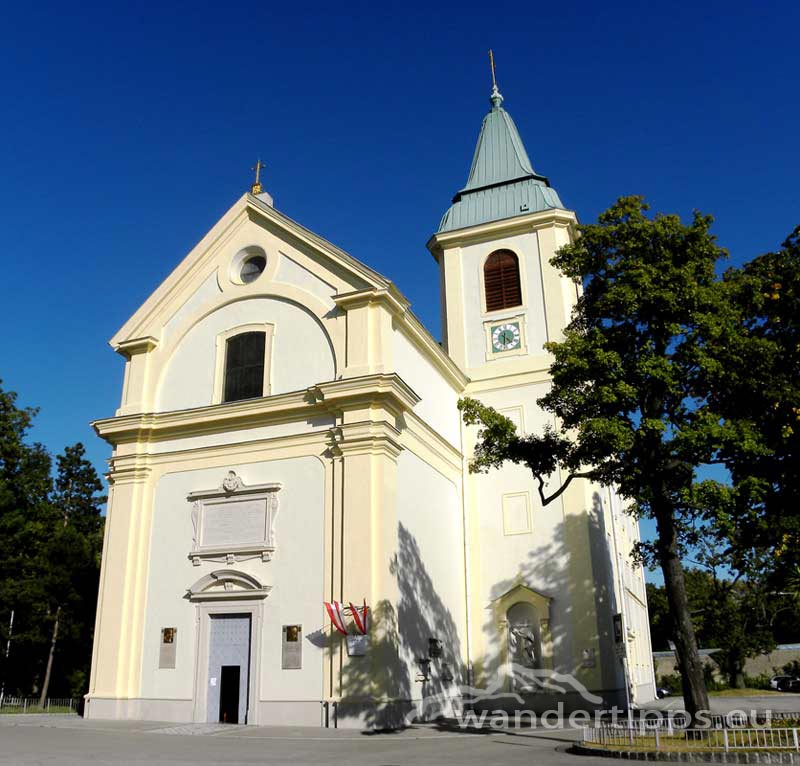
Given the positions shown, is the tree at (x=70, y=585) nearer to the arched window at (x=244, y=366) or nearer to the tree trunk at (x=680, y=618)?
the arched window at (x=244, y=366)

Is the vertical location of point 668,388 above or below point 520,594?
above

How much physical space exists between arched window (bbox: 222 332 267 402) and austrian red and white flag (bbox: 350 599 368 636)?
703 centimetres

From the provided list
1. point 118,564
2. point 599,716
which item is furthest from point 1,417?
point 599,716

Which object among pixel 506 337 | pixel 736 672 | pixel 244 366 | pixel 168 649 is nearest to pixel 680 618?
pixel 168 649

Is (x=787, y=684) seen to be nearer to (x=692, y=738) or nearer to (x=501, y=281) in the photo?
(x=501, y=281)

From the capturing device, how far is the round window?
24406mm

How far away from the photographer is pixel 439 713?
69.6ft

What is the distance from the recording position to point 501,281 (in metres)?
29.0

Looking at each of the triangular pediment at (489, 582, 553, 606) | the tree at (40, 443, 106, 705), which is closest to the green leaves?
the triangular pediment at (489, 582, 553, 606)

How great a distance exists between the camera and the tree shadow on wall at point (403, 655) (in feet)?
59.1

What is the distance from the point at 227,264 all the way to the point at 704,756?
18.9 m

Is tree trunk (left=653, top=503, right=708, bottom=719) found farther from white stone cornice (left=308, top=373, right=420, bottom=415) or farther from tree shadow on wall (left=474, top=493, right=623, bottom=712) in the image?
tree shadow on wall (left=474, top=493, right=623, bottom=712)

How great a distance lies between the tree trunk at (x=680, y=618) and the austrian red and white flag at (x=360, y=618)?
6947 mm

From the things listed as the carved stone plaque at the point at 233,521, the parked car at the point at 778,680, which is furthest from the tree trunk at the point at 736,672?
the carved stone plaque at the point at 233,521
